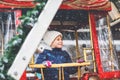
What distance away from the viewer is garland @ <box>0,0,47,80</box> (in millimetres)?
3494

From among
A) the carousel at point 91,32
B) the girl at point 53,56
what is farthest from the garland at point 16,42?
the girl at point 53,56

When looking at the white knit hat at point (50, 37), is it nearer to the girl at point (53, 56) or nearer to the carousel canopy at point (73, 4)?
the girl at point (53, 56)

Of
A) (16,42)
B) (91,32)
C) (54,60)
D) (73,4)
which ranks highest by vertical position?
(73,4)

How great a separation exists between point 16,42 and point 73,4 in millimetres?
1477

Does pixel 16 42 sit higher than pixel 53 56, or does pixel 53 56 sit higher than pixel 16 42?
pixel 16 42

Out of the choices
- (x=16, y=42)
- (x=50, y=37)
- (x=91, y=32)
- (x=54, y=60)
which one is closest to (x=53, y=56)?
(x=54, y=60)

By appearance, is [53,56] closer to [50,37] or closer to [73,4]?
[50,37]

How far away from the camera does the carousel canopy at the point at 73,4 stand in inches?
178

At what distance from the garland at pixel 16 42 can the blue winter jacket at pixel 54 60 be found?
0.86 metres

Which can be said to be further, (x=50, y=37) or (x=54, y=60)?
(x=50, y=37)

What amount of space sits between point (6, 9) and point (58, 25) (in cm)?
132

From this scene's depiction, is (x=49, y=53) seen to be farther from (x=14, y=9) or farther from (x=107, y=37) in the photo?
(x=107, y=37)

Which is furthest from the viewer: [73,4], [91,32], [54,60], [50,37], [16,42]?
[91,32]

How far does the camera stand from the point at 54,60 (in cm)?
452
